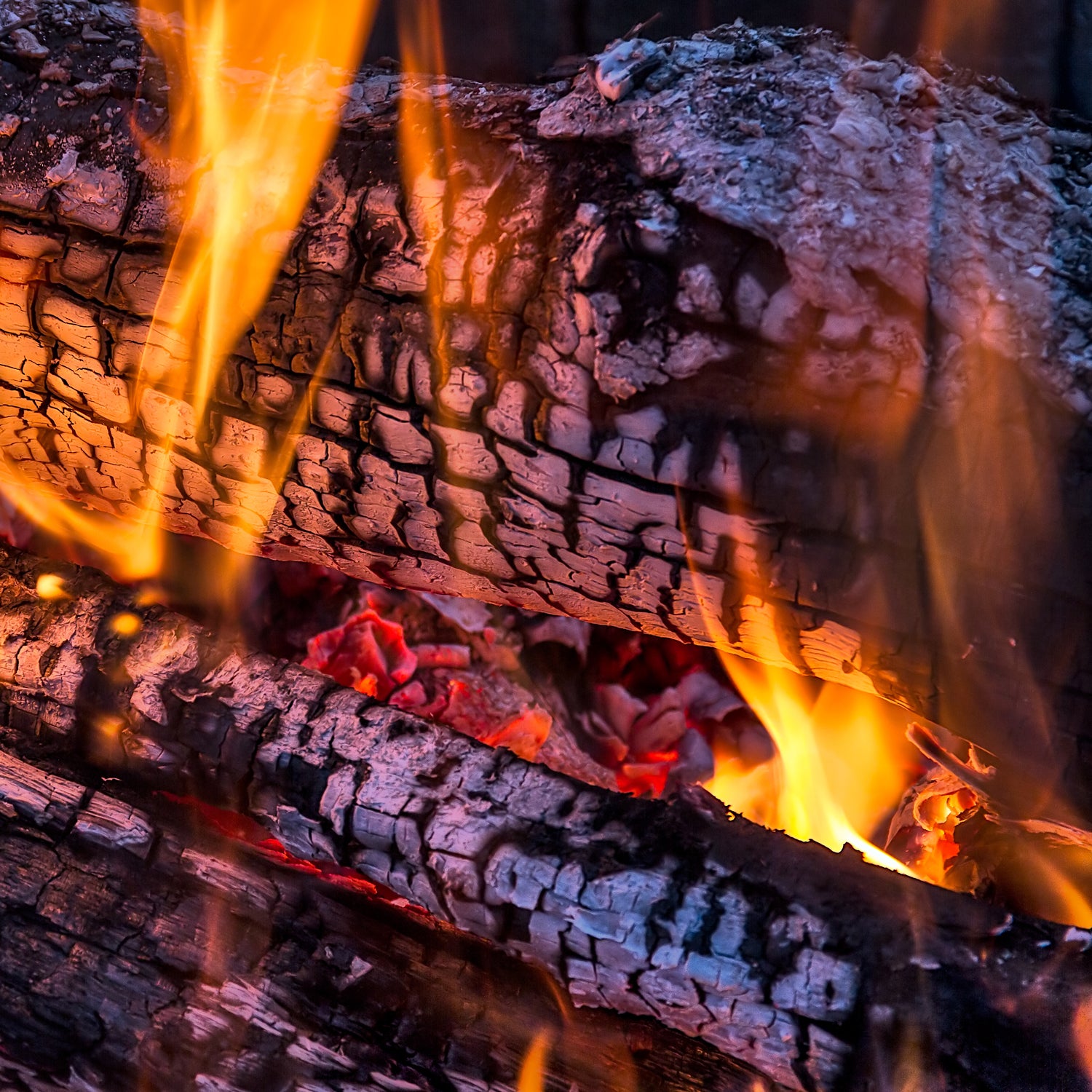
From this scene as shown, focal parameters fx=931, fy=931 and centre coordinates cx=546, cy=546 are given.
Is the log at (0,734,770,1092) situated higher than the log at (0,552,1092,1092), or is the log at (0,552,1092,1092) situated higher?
the log at (0,552,1092,1092)

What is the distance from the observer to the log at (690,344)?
1146 millimetres

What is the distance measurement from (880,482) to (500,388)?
526mm

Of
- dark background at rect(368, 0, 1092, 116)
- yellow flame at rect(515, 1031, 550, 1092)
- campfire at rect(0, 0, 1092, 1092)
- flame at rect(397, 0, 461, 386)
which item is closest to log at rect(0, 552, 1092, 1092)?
campfire at rect(0, 0, 1092, 1092)

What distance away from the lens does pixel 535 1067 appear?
1420 mm

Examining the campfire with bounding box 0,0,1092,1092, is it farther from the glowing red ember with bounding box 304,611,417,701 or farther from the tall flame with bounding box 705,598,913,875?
the glowing red ember with bounding box 304,611,417,701

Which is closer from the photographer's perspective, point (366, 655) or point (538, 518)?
point (538, 518)

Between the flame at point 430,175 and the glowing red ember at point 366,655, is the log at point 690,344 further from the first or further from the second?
the glowing red ember at point 366,655

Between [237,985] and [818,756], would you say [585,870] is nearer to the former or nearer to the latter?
[237,985]

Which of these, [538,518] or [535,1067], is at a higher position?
[538,518]

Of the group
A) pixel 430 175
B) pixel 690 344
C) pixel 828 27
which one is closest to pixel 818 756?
pixel 690 344

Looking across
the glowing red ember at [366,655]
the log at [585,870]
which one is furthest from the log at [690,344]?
the glowing red ember at [366,655]

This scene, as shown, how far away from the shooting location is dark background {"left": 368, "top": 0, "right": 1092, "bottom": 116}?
1.87m

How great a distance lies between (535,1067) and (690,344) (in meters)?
1.10

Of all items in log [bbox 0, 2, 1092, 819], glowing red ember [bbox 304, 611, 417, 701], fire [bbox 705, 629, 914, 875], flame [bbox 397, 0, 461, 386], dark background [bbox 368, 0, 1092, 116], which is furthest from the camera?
glowing red ember [bbox 304, 611, 417, 701]
